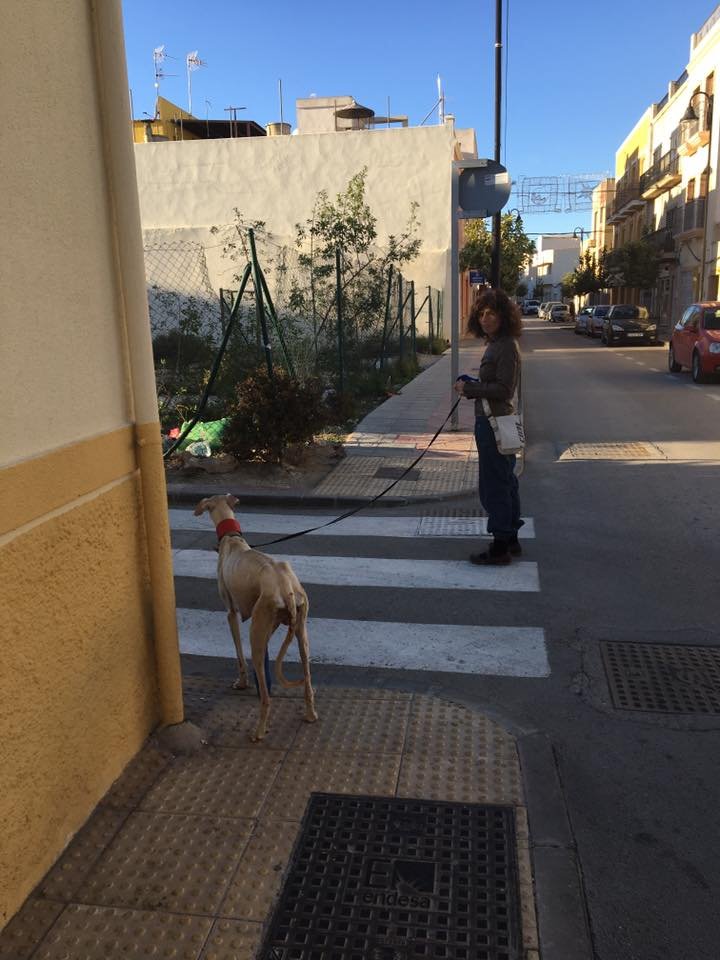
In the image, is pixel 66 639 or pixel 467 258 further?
pixel 467 258

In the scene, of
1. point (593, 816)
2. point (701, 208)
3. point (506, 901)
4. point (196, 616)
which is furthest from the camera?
point (701, 208)

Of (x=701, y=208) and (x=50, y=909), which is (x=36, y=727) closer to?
(x=50, y=909)

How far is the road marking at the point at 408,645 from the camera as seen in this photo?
4.22 metres

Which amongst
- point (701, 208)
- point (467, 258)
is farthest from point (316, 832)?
point (467, 258)

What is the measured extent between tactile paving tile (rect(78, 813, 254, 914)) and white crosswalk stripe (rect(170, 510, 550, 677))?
1.52 metres

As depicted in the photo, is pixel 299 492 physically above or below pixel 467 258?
below

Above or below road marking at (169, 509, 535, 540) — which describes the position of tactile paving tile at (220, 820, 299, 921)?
above

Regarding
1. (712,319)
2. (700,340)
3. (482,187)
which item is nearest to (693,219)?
(712,319)

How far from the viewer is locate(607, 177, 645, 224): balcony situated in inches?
2019

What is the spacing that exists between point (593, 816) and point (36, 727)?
2.03 m

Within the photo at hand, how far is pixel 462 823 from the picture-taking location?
2895mm

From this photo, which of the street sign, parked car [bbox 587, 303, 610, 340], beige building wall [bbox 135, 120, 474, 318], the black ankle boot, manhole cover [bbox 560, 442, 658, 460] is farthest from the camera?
parked car [bbox 587, 303, 610, 340]

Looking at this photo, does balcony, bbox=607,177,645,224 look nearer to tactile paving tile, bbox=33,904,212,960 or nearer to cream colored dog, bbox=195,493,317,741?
cream colored dog, bbox=195,493,317,741

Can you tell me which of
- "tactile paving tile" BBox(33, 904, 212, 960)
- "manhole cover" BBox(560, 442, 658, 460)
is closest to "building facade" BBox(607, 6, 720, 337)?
"manhole cover" BBox(560, 442, 658, 460)
